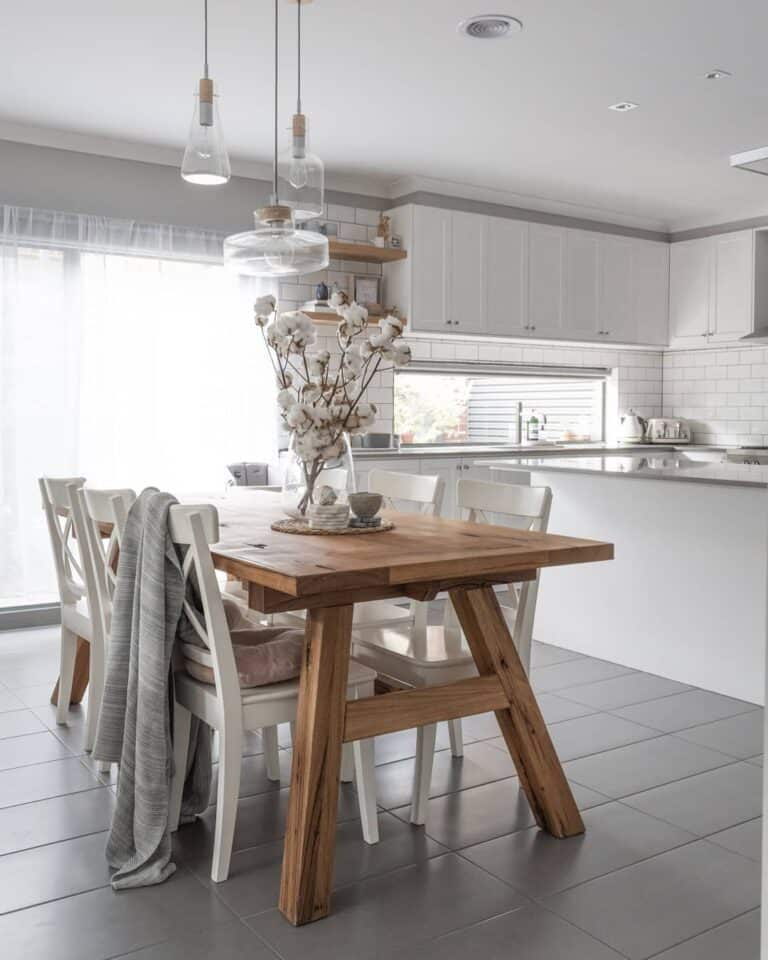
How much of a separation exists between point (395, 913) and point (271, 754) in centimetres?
87

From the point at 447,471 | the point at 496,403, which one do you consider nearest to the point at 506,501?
the point at 447,471

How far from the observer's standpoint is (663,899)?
2.17 metres

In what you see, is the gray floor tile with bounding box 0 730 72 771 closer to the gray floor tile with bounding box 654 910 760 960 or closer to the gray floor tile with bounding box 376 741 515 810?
the gray floor tile with bounding box 376 741 515 810

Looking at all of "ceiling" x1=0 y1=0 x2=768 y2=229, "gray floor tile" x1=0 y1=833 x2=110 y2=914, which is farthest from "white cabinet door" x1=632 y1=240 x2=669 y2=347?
"gray floor tile" x1=0 y1=833 x2=110 y2=914

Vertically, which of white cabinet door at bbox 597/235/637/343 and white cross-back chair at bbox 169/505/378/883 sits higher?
white cabinet door at bbox 597/235/637/343

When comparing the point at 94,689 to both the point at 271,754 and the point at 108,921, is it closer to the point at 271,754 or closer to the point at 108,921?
the point at 271,754

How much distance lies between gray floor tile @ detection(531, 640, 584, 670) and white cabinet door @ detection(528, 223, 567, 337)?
263cm

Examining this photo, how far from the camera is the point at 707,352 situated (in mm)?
7359

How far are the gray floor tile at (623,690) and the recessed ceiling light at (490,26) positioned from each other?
261cm

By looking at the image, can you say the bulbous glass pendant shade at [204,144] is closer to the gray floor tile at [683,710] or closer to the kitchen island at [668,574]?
the kitchen island at [668,574]

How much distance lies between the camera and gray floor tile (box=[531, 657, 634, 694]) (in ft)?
13.0

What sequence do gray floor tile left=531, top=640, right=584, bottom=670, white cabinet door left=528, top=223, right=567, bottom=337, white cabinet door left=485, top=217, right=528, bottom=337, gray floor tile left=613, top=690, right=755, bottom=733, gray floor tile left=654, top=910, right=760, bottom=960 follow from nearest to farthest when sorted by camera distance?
1. gray floor tile left=654, top=910, right=760, bottom=960
2. gray floor tile left=613, top=690, right=755, bottom=733
3. gray floor tile left=531, top=640, right=584, bottom=670
4. white cabinet door left=485, top=217, right=528, bottom=337
5. white cabinet door left=528, top=223, right=567, bottom=337

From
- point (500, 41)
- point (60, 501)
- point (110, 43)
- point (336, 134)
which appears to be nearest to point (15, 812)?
point (60, 501)

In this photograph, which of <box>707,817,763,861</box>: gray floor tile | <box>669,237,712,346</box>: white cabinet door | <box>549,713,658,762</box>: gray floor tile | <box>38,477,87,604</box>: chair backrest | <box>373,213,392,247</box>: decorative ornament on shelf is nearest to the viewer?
<box>707,817,763,861</box>: gray floor tile
